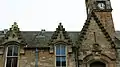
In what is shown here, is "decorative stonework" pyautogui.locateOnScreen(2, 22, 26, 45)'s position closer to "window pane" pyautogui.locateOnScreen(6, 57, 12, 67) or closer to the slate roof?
the slate roof

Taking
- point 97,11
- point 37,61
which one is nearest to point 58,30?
point 37,61

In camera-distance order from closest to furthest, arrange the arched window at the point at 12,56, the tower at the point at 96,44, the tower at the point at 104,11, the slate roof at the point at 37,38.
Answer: the tower at the point at 96,44, the arched window at the point at 12,56, the slate roof at the point at 37,38, the tower at the point at 104,11

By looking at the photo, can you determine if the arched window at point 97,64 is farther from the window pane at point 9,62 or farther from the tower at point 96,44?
the window pane at point 9,62

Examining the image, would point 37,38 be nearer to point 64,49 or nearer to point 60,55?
point 64,49

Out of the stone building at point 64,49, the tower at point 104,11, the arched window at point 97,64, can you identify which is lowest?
the arched window at point 97,64

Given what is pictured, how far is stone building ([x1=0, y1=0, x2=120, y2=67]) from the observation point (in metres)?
23.6

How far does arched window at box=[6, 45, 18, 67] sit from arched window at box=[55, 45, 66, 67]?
410 centimetres

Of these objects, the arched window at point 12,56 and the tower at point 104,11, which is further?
the tower at point 104,11

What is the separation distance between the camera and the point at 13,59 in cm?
2395

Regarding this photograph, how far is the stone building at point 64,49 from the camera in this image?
77.4 ft

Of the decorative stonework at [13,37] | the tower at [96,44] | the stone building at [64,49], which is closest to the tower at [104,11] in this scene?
the tower at [96,44]

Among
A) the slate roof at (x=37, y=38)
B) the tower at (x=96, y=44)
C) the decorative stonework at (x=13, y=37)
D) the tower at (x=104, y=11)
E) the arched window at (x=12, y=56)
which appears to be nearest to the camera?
the tower at (x=96, y=44)

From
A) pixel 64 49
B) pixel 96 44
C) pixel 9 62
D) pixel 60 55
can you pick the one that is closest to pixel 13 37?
pixel 9 62

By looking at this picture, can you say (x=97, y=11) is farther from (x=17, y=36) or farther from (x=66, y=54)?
(x=17, y=36)
